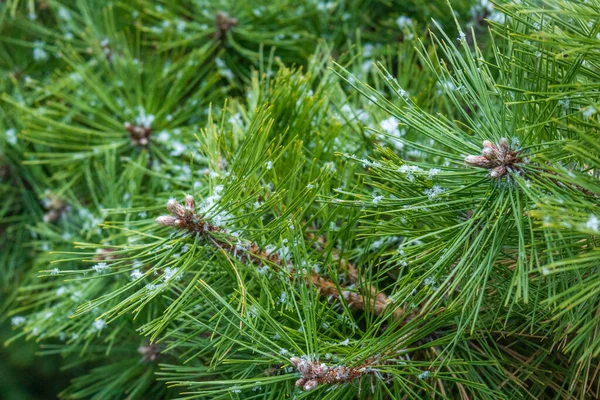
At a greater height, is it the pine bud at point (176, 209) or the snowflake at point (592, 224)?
the snowflake at point (592, 224)

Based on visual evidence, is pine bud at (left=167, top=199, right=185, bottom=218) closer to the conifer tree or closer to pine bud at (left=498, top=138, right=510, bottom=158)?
the conifer tree

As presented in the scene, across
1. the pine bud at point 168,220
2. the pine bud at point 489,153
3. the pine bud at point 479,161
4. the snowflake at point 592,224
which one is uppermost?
the pine bud at point 489,153

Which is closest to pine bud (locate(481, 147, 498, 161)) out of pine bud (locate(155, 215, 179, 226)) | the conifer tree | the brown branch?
the conifer tree

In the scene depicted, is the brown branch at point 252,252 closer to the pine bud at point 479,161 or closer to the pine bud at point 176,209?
the pine bud at point 176,209

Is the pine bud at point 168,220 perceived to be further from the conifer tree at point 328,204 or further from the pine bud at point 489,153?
the pine bud at point 489,153

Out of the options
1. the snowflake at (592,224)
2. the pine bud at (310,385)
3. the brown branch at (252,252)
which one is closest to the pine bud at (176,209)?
the brown branch at (252,252)

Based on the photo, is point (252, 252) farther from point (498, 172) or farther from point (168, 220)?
point (498, 172)

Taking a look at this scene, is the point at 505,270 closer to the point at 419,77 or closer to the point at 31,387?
the point at 419,77

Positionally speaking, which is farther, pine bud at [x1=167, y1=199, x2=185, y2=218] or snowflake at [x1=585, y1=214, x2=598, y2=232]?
pine bud at [x1=167, y1=199, x2=185, y2=218]

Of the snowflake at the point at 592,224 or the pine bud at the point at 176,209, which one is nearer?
the snowflake at the point at 592,224

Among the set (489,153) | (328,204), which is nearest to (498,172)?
(489,153)
